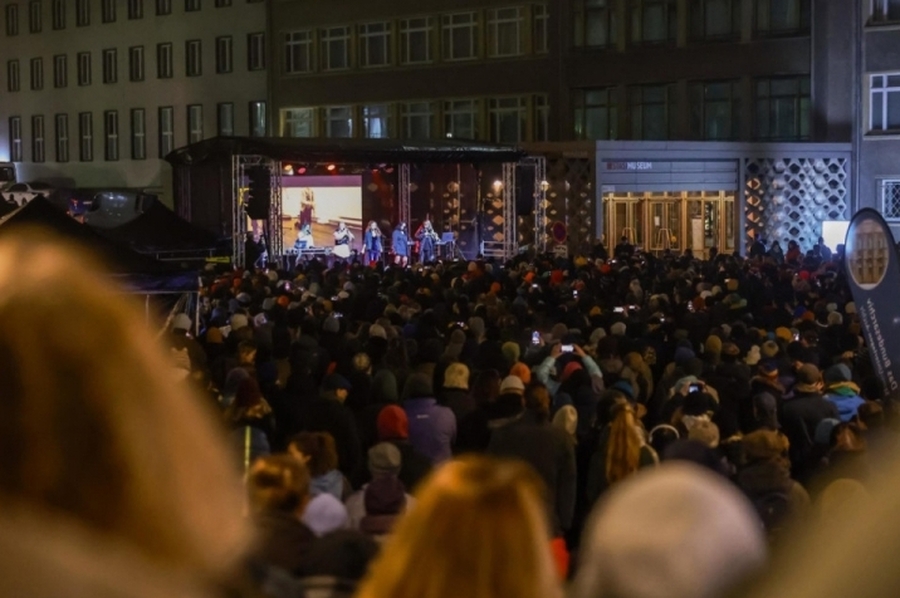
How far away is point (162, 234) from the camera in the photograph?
23719mm

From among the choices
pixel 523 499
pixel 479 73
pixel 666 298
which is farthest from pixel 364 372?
pixel 479 73

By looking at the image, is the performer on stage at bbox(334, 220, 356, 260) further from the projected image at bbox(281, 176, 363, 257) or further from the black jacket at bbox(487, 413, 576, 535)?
the black jacket at bbox(487, 413, 576, 535)

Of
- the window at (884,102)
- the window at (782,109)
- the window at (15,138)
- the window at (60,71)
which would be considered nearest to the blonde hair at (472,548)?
the window at (884,102)

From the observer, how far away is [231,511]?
80.1 inches

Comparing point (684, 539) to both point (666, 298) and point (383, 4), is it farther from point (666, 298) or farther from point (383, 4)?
point (383, 4)

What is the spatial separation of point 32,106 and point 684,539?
65.8 metres

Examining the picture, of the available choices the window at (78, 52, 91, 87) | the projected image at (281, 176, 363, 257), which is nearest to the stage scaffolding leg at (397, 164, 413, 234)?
the projected image at (281, 176, 363, 257)

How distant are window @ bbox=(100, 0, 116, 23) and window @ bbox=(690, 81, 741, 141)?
2721cm

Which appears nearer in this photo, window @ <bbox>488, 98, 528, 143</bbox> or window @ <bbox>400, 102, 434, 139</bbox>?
window @ <bbox>488, 98, 528, 143</bbox>

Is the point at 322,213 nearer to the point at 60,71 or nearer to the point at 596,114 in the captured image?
the point at 596,114

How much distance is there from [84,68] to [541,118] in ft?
78.5

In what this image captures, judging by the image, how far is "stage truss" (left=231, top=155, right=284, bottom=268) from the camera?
30875mm

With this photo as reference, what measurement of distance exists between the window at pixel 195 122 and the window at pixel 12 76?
11.9 meters

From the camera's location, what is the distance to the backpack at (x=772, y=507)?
7.27 meters
